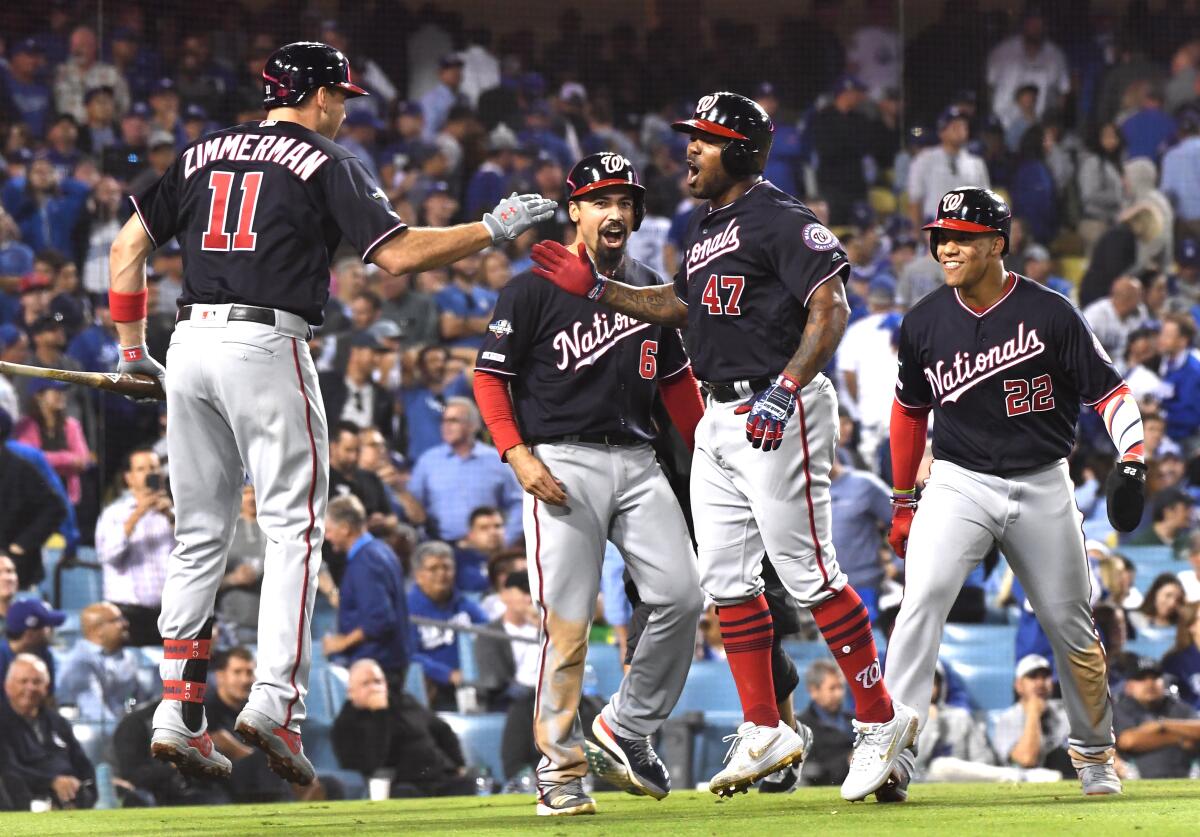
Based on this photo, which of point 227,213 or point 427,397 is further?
point 427,397

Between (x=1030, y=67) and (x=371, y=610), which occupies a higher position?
(x=1030, y=67)

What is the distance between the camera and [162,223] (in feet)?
15.9

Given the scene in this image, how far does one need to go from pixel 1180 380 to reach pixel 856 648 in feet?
21.1

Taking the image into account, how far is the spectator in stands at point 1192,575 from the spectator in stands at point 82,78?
706 cm

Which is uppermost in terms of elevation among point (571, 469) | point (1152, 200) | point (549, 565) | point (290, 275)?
point (1152, 200)

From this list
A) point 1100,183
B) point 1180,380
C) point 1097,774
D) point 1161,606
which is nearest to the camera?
point 1097,774

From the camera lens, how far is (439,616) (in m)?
8.59

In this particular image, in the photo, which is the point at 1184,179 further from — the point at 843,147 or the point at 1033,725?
the point at 1033,725

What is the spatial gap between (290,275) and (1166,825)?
2.84 metres

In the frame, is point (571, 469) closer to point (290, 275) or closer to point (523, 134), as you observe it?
point (290, 275)

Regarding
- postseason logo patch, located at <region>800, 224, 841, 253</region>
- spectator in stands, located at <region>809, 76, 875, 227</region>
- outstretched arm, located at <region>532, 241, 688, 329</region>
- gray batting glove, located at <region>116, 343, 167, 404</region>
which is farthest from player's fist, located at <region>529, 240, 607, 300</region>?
spectator in stands, located at <region>809, 76, 875, 227</region>

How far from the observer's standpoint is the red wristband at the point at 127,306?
4.93 m

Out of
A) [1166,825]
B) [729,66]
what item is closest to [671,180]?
[729,66]

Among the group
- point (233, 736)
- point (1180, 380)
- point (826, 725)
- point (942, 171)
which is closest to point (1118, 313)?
point (1180, 380)
